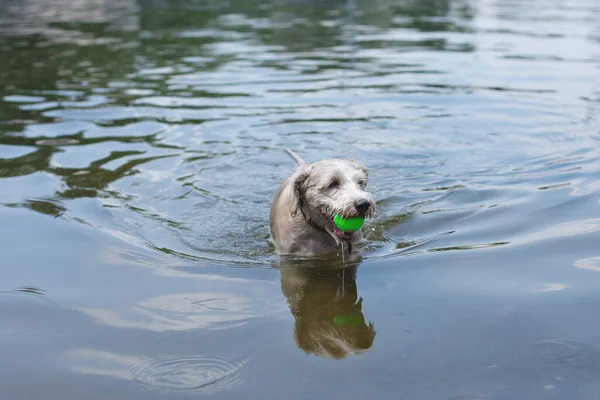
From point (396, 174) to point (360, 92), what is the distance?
519 cm

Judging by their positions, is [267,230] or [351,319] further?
[267,230]

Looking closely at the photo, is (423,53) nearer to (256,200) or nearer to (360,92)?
(360,92)

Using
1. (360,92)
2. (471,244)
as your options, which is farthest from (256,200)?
(360,92)

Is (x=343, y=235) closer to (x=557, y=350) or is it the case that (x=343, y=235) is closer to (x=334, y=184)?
(x=334, y=184)

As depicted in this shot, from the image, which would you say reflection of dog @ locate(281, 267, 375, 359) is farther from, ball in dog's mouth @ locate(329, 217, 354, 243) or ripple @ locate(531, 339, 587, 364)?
ripple @ locate(531, 339, 587, 364)

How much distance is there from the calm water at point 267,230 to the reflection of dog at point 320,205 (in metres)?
0.28

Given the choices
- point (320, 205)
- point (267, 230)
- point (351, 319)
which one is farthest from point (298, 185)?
point (351, 319)

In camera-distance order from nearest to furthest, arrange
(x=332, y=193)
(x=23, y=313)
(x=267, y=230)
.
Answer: (x=23, y=313)
(x=332, y=193)
(x=267, y=230)

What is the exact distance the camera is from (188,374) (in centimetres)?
503

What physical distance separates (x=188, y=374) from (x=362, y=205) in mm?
2262

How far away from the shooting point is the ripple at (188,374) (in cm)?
488

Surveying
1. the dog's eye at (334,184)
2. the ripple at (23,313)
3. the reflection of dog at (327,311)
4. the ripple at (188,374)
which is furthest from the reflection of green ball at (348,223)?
the ripple at (23,313)

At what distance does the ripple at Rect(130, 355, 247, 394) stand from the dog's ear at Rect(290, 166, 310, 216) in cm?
247

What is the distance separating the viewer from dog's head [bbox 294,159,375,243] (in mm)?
6586
